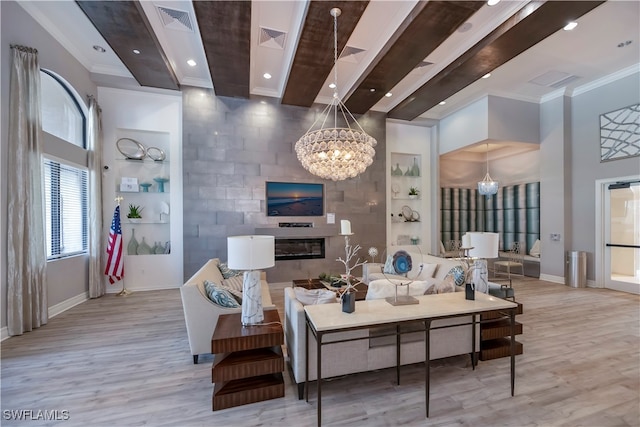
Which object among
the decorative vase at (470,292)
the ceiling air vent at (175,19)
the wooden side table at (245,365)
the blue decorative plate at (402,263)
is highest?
the ceiling air vent at (175,19)

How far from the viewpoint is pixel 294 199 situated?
20.1 ft

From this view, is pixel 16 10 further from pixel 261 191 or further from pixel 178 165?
A: pixel 261 191

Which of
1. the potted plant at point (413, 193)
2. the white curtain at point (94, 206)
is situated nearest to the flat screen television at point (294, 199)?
the potted plant at point (413, 193)

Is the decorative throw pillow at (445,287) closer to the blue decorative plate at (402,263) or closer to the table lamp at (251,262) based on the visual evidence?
the blue decorative plate at (402,263)

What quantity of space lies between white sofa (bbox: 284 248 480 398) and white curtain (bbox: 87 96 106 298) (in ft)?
14.7

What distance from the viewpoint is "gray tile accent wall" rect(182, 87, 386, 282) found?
5566 mm

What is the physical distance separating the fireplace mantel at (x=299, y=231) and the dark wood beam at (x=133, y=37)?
137 inches

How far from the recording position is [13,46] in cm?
333

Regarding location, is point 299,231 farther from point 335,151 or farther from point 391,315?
point 391,315

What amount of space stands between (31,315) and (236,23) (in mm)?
4690

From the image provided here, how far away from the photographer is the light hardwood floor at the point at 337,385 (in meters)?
2.01

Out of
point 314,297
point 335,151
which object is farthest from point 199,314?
point 335,151

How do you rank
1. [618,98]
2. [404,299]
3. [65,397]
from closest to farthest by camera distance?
[65,397] → [404,299] → [618,98]

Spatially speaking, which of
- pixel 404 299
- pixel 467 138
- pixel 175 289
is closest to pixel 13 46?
pixel 175 289
